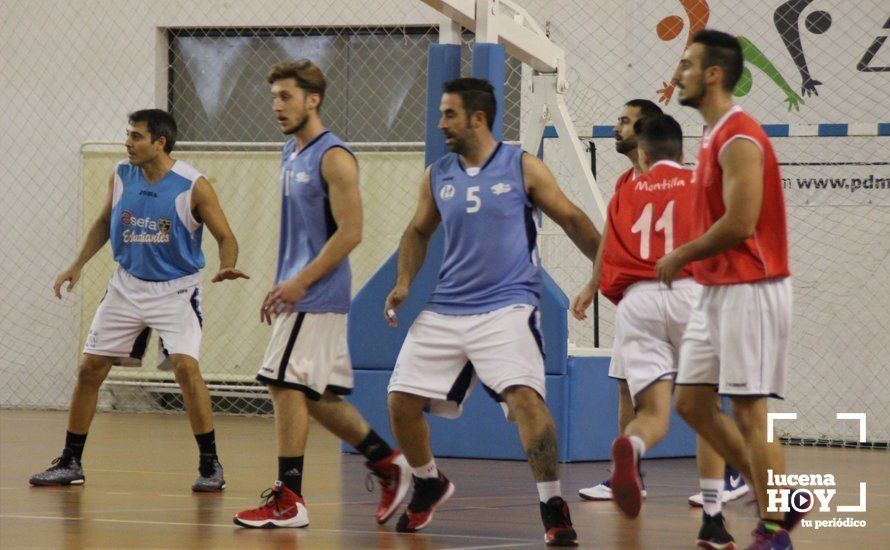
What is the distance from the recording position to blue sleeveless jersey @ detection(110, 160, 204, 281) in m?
7.21

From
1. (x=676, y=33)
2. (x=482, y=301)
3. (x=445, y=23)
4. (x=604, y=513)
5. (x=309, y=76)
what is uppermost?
(x=676, y=33)

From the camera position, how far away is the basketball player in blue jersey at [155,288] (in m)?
7.13

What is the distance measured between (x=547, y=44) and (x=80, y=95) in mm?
5966

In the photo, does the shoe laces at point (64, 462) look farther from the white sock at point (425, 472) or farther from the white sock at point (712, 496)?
the white sock at point (712, 496)

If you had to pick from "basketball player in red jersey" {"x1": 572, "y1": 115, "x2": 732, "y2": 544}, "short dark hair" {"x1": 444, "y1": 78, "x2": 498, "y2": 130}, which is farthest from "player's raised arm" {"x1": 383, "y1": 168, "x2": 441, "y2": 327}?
"basketball player in red jersey" {"x1": 572, "y1": 115, "x2": 732, "y2": 544}

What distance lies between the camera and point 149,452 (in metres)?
9.27

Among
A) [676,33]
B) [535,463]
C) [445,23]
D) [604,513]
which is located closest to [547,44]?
[445,23]

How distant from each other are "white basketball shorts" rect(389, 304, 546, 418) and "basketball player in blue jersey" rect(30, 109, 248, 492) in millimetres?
1900

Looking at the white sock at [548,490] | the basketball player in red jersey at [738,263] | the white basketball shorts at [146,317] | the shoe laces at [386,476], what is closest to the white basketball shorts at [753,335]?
the basketball player in red jersey at [738,263]

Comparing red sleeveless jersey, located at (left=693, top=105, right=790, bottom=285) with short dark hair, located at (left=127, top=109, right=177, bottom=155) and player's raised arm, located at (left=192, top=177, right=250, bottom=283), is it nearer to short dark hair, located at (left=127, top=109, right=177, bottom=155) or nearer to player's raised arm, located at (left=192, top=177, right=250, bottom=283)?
player's raised arm, located at (left=192, top=177, right=250, bottom=283)

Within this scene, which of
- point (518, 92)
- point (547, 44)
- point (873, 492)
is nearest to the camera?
point (873, 492)

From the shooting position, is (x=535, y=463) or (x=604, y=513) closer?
(x=535, y=463)

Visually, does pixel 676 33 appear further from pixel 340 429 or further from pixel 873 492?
pixel 340 429

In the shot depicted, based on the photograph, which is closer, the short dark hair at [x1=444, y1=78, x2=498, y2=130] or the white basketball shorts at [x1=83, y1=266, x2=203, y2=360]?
the short dark hair at [x1=444, y1=78, x2=498, y2=130]
